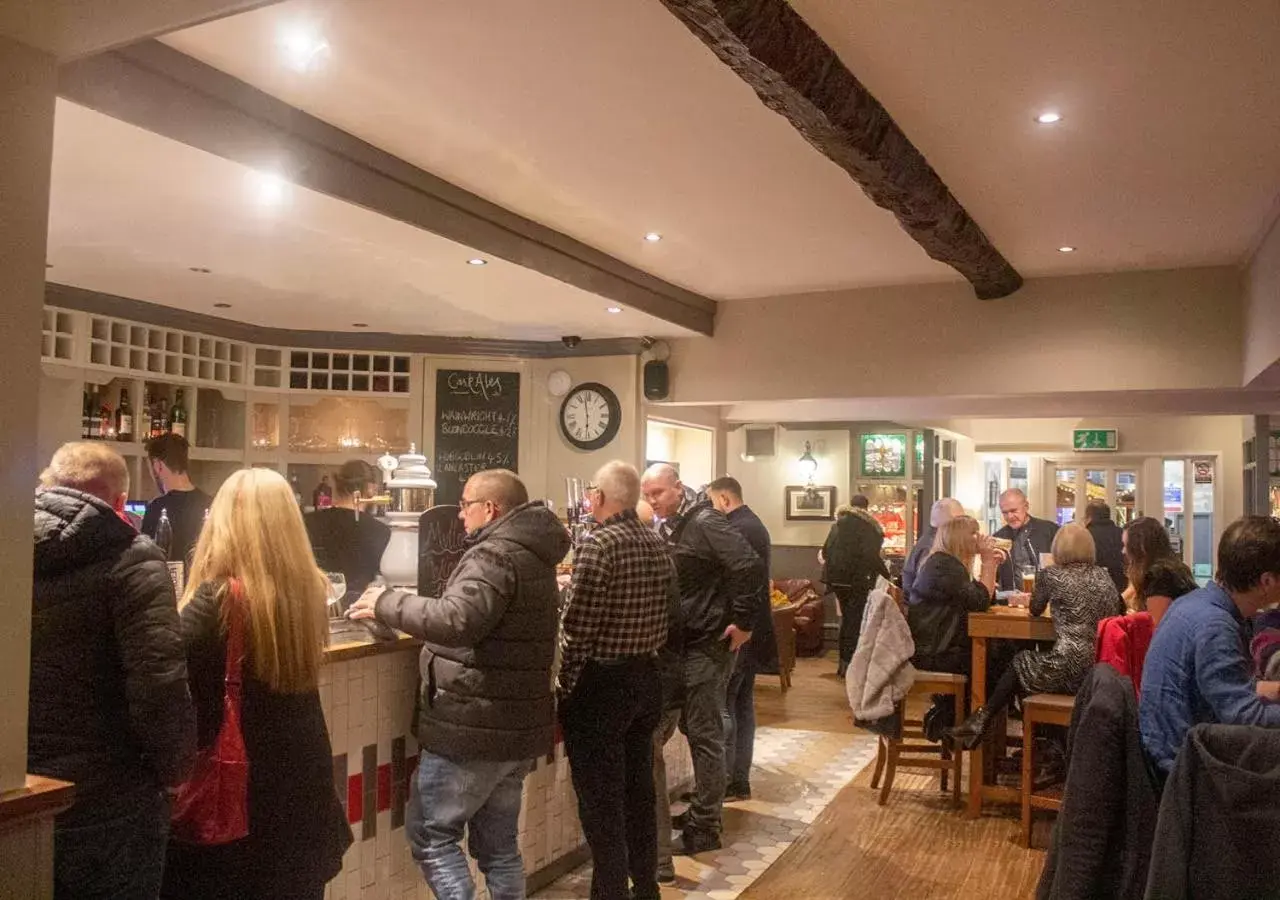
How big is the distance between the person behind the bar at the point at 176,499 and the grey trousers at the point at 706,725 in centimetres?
225

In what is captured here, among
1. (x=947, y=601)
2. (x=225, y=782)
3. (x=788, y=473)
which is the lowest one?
(x=225, y=782)

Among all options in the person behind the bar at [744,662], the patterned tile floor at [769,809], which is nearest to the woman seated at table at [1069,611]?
the patterned tile floor at [769,809]

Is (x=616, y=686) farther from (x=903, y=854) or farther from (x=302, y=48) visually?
(x=302, y=48)

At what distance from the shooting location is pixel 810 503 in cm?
1158

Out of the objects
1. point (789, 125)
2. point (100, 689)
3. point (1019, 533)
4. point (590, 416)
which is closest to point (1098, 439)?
point (1019, 533)

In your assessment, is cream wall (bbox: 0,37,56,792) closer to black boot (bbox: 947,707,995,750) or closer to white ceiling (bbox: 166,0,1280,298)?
white ceiling (bbox: 166,0,1280,298)

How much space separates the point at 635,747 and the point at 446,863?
2.45 feet

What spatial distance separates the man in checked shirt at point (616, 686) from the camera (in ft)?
11.0

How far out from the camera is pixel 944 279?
6.05m

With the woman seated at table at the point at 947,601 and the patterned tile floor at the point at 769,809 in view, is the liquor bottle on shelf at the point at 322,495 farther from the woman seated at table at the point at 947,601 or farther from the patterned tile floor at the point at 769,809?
the woman seated at table at the point at 947,601

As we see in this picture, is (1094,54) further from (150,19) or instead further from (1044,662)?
(1044,662)

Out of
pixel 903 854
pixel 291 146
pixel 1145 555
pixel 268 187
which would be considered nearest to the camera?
pixel 291 146

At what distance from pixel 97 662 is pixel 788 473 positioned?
1000cm


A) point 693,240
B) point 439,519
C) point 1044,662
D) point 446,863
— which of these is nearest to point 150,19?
point 439,519
